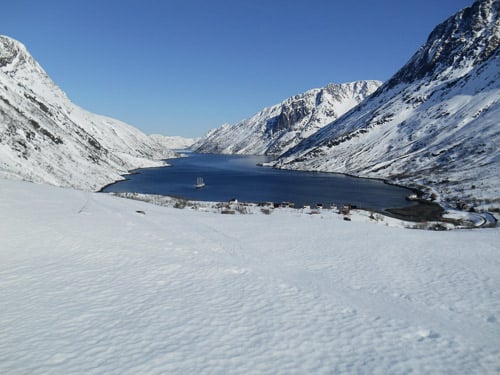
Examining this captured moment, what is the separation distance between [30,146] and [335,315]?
333 ft

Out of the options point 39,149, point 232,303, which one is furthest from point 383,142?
point 232,303

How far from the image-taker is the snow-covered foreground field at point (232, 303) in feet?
23.9

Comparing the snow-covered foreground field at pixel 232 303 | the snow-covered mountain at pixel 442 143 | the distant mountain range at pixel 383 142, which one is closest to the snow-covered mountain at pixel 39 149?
the distant mountain range at pixel 383 142

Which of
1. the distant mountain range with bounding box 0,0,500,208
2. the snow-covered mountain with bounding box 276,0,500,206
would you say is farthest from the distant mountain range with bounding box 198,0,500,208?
the distant mountain range with bounding box 0,0,500,208

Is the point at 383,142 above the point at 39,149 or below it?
above

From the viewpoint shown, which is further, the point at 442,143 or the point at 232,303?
the point at 442,143

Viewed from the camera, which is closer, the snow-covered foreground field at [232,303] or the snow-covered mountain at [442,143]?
the snow-covered foreground field at [232,303]

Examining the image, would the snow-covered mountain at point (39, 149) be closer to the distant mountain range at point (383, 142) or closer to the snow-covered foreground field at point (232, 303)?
the distant mountain range at point (383, 142)

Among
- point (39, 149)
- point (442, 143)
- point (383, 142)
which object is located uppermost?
point (383, 142)

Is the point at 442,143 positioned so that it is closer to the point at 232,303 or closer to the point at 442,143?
the point at 442,143

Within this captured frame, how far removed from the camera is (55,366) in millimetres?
6641

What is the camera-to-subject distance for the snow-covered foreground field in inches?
287

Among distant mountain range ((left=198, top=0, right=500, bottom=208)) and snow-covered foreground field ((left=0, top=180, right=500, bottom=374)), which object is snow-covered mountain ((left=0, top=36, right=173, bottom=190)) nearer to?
snow-covered foreground field ((left=0, top=180, right=500, bottom=374))

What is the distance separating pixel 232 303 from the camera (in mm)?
10234
